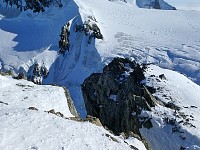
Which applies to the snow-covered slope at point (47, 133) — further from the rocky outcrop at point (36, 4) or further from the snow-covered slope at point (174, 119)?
the rocky outcrop at point (36, 4)

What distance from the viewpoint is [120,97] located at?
4944 cm

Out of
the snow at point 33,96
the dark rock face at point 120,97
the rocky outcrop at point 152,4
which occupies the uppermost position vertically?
the snow at point 33,96

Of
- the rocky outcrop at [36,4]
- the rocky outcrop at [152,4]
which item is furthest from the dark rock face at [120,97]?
the rocky outcrop at [152,4]

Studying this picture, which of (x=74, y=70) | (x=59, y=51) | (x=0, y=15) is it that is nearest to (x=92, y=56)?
(x=74, y=70)

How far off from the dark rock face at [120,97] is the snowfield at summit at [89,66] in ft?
2.81

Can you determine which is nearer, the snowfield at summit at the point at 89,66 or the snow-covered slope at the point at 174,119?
the snowfield at summit at the point at 89,66

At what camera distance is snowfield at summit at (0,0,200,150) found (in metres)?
25.9

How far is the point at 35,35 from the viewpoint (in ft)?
398

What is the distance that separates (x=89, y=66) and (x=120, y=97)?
4800 centimetres

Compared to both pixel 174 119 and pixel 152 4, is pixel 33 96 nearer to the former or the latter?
pixel 174 119

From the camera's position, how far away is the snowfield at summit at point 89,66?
2591cm

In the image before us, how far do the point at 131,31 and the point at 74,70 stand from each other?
24886 mm

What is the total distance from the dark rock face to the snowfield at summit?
2.81 ft

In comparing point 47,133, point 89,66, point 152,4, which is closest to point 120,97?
point 47,133
